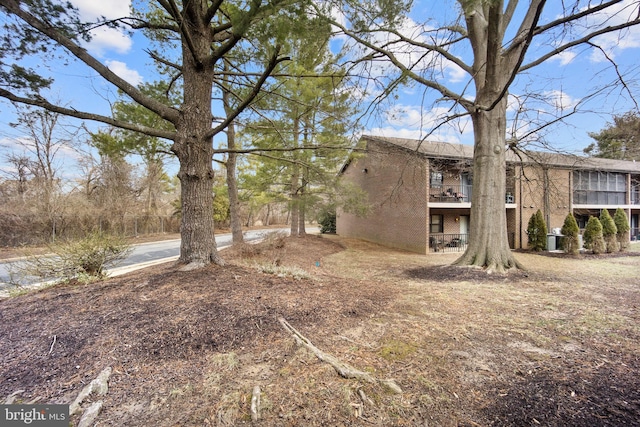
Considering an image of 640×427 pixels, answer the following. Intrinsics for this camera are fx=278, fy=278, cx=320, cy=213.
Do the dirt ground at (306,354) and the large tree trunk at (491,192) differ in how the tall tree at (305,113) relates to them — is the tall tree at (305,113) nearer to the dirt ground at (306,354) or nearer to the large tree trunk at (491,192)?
the dirt ground at (306,354)

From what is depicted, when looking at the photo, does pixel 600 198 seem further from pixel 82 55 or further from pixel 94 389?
pixel 82 55

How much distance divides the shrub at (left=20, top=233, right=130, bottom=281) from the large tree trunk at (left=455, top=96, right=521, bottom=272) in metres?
8.46

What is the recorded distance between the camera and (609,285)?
6.46 metres

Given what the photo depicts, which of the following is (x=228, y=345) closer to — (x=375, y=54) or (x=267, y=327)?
(x=267, y=327)

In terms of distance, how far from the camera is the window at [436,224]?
15.8 m

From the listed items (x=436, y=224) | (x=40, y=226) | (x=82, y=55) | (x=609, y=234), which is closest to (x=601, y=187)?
(x=609, y=234)

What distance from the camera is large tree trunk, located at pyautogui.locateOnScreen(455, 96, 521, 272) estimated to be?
771 cm

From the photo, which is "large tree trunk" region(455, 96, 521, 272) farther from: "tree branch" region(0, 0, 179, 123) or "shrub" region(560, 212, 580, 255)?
"tree branch" region(0, 0, 179, 123)

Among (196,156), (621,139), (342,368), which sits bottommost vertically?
(342,368)

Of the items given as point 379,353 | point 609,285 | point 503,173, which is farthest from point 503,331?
point 503,173

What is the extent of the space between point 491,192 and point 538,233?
9.03 metres

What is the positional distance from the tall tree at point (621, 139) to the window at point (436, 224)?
685cm

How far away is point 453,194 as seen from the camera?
1518 cm

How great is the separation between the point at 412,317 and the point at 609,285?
19.8ft
